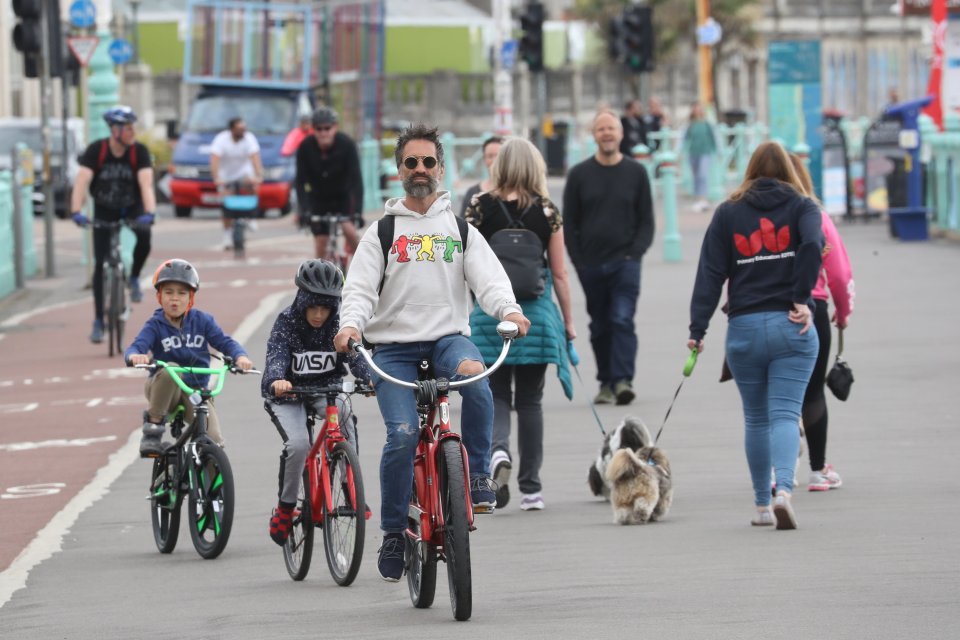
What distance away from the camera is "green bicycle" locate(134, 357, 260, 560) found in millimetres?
9000

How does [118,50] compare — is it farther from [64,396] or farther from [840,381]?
[840,381]

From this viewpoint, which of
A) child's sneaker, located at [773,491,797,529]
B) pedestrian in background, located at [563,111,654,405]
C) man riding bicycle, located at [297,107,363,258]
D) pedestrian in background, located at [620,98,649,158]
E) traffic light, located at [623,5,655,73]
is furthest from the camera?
traffic light, located at [623,5,655,73]

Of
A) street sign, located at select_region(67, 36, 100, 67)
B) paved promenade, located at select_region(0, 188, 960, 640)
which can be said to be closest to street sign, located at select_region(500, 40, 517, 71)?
street sign, located at select_region(67, 36, 100, 67)

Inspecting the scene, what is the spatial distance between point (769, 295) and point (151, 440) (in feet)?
9.17

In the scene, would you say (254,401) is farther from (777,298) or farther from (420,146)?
(420,146)

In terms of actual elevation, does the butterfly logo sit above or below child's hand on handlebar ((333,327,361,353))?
above

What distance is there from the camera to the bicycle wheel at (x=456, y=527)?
7273 millimetres

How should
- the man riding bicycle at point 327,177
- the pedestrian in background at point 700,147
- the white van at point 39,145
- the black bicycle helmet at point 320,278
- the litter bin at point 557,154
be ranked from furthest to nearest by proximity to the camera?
1. the litter bin at point 557,154
2. the white van at point 39,145
3. the pedestrian in background at point 700,147
4. the man riding bicycle at point 327,177
5. the black bicycle helmet at point 320,278

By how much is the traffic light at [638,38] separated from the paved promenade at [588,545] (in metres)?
28.5

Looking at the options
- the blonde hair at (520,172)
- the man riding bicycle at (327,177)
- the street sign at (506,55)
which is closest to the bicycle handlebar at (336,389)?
the blonde hair at (520,172)

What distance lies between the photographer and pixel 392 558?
312 inches

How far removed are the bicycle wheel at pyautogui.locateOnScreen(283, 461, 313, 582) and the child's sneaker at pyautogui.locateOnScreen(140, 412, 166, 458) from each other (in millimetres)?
1022

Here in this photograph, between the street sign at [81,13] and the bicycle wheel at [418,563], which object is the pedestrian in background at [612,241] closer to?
the bicycle wheel at [418,563]

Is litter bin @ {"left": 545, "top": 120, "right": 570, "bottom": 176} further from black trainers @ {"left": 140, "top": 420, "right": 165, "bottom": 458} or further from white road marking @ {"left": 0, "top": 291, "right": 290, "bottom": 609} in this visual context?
black trainers @ {"left": 140, "top": 420, "right": 165, "bottom": 458}
